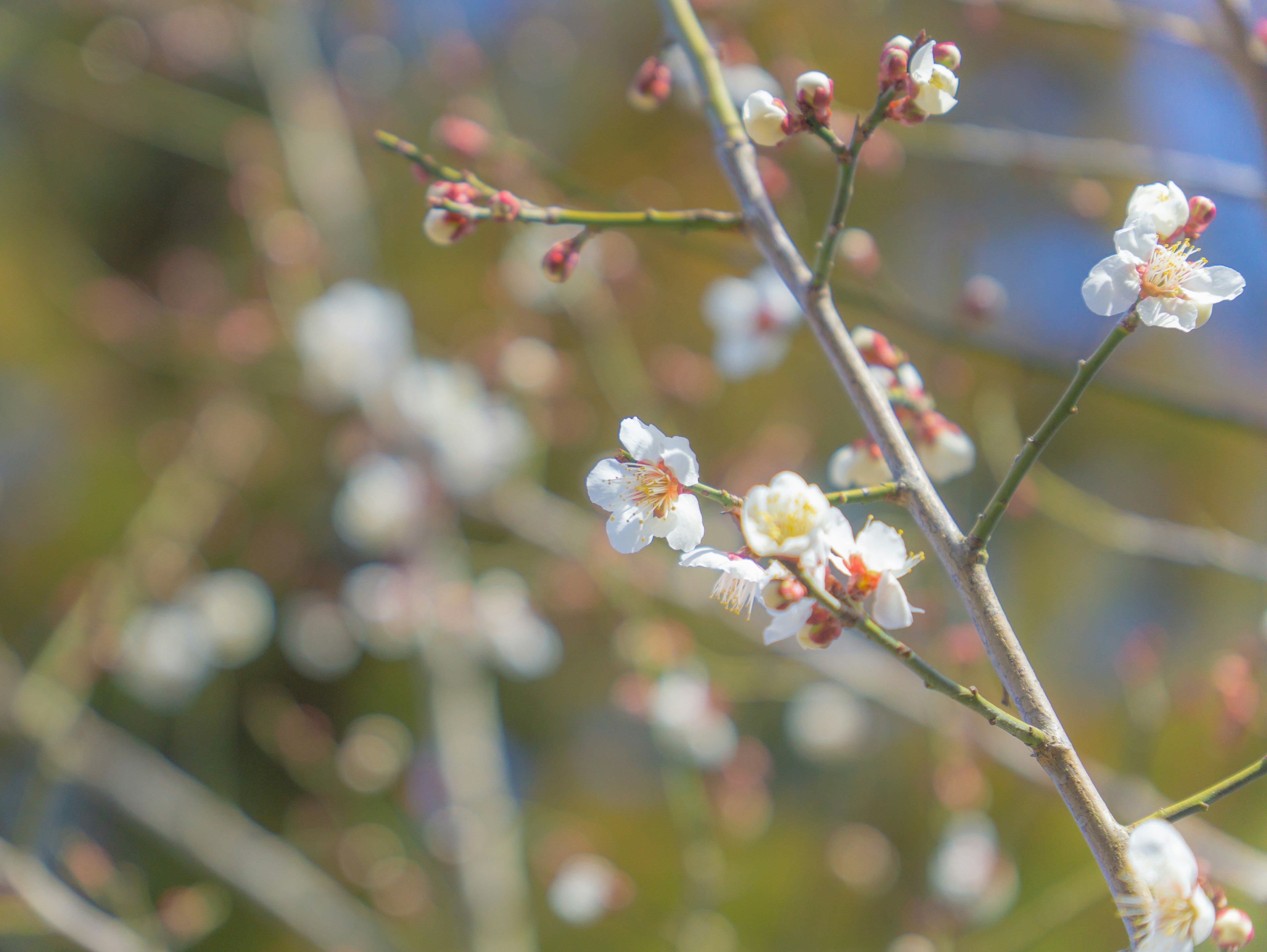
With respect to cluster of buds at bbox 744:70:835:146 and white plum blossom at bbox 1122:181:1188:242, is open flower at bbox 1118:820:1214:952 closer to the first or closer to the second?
white plum blossom at bbox 1122:181:1188:242

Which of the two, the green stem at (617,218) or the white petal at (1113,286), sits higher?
the white petal at (1113,286)

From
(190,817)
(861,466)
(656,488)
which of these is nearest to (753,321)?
(861,466)

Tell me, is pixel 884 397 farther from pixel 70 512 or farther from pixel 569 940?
pixel 70 512

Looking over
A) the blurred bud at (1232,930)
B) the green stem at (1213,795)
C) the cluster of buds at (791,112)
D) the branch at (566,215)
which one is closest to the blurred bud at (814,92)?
the cluster of buds at (791,112)

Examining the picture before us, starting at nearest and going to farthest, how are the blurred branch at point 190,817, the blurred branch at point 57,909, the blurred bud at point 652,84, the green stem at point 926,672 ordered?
the green stem at point 926,672 → the blurred bud at point 652,84 → the blurred branch at point 57,909 → the blurred branch at point 190,817

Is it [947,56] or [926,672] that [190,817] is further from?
[947,56]

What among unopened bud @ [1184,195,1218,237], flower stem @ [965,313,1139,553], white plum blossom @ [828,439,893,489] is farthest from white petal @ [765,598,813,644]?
unopened bud @ [1184,195,1218,237]

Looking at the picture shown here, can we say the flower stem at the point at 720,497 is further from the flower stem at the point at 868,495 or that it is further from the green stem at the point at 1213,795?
the green stem at the point at 1213,795
